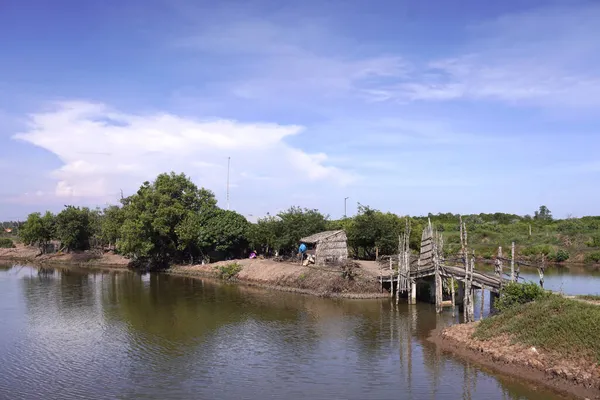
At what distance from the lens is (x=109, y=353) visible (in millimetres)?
26062

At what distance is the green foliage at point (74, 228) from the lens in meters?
77.3

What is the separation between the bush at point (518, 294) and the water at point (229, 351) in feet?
16.1

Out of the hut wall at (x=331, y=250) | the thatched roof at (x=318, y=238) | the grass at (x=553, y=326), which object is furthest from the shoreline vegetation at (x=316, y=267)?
the thatched roof at (x=318, y=238)

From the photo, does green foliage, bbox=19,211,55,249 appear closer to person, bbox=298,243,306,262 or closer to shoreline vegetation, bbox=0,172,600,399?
shoreline vegetation, bbox=0,172,600,399

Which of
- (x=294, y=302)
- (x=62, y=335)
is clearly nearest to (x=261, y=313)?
(x=294, y=302)

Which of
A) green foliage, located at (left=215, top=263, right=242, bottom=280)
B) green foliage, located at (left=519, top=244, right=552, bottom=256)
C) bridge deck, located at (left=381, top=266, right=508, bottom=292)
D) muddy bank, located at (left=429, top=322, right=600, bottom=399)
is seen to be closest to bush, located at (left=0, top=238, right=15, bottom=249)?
green foliage, located at (left=215, top=263, right=242, bottom=280)

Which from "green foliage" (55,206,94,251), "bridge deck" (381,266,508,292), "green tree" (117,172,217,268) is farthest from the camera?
"green foliage" (55,206,94,251)

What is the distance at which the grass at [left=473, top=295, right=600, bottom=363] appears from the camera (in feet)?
68.3

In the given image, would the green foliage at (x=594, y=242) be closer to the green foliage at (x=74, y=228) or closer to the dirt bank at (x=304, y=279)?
the dirt bank at (x=304, y=279)

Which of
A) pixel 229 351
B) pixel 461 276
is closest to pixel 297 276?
pixel 461 276

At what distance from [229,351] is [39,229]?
215 feet

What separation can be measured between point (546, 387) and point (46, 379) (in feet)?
71.7

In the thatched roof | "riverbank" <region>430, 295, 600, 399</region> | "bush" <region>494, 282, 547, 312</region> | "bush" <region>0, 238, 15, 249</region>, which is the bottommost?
"riverbank" <region>430, 295, 600, 399</region>

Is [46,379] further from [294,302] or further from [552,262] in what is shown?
[552,262]
